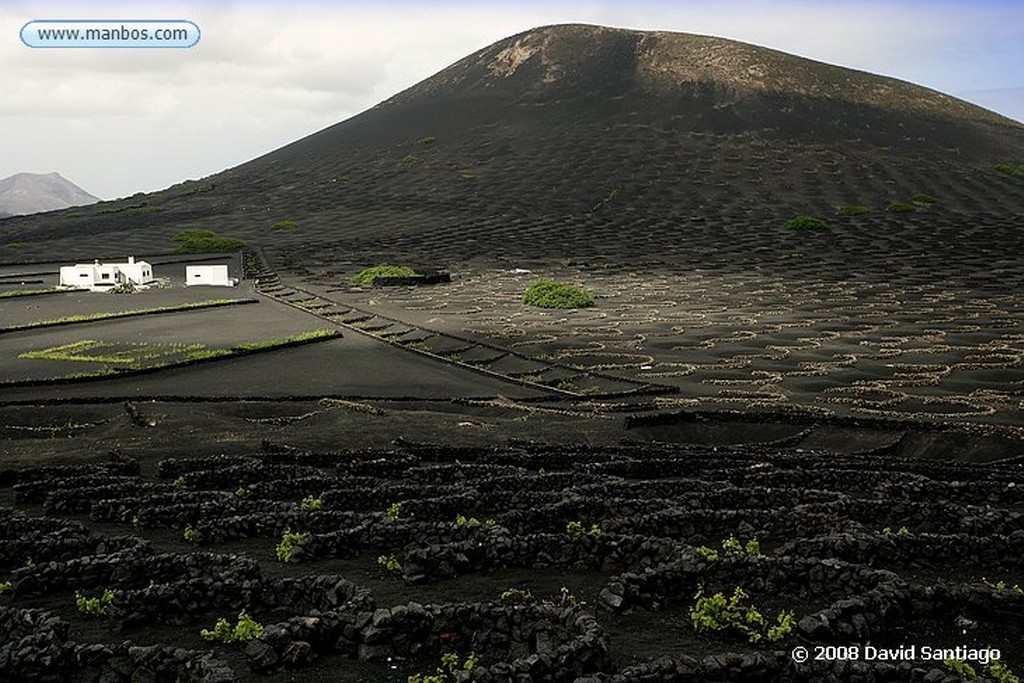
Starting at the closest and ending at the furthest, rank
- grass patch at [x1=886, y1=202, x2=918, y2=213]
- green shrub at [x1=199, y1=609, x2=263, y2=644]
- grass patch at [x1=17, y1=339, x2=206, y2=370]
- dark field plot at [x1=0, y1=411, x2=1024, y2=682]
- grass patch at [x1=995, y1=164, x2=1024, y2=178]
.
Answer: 1. dark field plot at [x1=0, y1=411, x2=1024, y2=682]
2. green shrub at [x1=199, y1=609, x2=263, y2=644]
3. grass patch at [x1=17, y1=339, x2=206, y2=370]
4. grass patch at [x1=886, y1=202, x2=918, y2=213]
5. grass patch at [x1=995, y1=164, x2=1024, y2=178]

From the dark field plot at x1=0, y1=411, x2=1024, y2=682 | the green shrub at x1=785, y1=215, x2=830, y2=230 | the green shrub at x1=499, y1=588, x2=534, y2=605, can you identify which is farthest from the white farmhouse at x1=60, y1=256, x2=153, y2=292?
the green shrub at x1=785, y1=215, x2=830, y2=230

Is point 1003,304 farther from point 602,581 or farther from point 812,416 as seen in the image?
point 602,581

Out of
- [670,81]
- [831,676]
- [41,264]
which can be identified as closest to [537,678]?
[831,676]

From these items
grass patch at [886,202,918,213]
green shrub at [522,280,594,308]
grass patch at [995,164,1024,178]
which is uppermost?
grass patch at [995,164,1024,178]

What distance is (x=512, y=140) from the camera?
14850cm

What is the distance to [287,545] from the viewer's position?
15.2 m

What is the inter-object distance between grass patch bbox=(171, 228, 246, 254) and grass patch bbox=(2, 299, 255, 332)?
133 feet

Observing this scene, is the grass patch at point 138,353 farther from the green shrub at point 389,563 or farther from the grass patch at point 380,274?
the green shrub at point 389,563

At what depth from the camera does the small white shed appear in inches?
2874

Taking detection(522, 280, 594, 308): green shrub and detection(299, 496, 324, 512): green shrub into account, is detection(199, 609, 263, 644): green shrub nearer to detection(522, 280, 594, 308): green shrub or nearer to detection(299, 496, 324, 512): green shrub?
detection(299, 496, 324, 512): green shrub

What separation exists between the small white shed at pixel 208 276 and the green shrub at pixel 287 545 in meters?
61.0

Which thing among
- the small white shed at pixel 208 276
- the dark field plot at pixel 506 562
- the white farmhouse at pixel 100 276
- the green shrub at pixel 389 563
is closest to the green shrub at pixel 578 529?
the dark field plot at pixel 506 562

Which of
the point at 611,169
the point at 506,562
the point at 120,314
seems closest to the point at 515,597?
the point at 506,562

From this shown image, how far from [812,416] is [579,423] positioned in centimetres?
778
